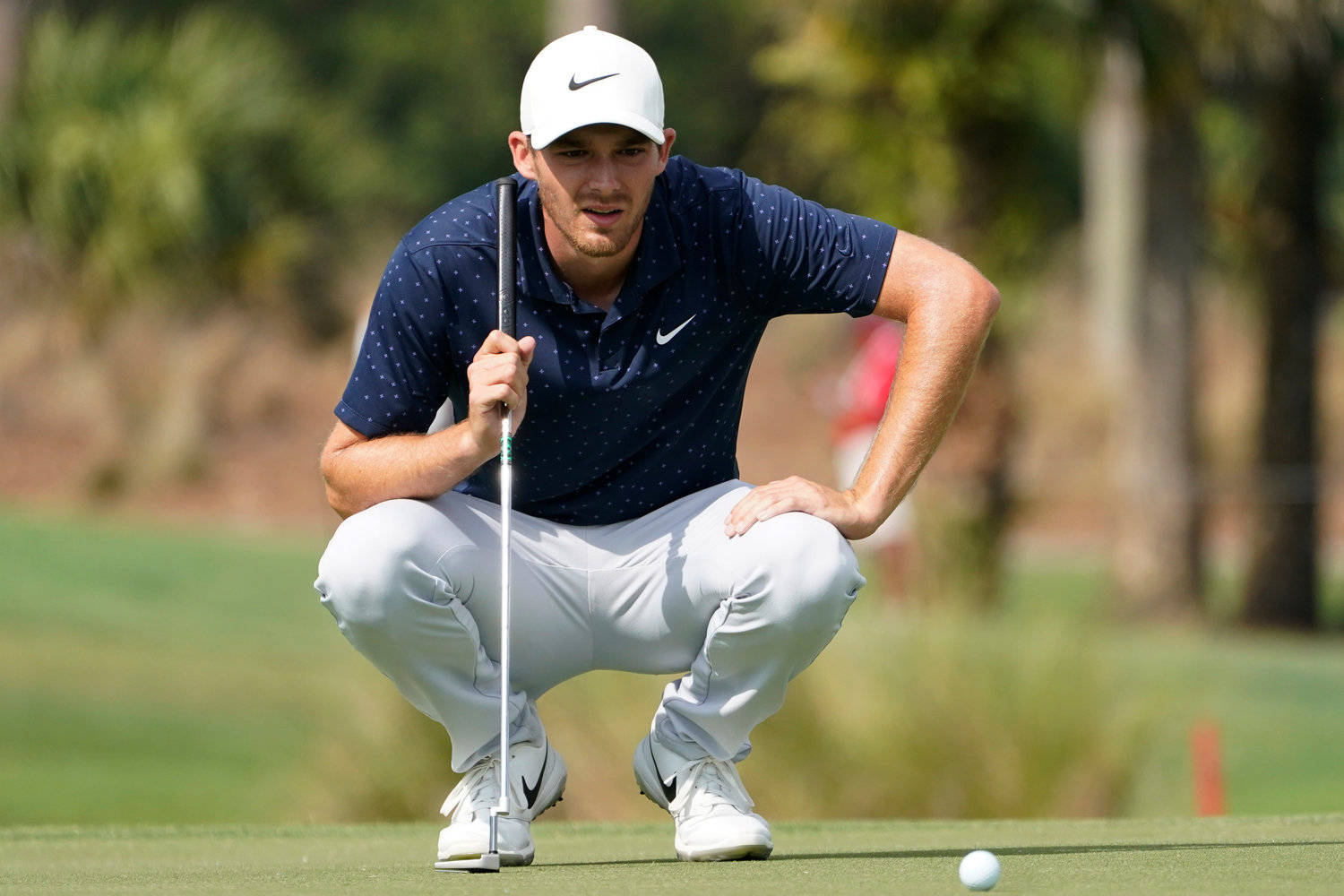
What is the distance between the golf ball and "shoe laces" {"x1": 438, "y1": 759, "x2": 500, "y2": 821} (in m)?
1.18

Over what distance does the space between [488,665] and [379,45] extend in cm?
2803

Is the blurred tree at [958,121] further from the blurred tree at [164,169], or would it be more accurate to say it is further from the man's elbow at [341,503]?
the man's elbow at [341,503]

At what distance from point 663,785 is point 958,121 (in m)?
9.59

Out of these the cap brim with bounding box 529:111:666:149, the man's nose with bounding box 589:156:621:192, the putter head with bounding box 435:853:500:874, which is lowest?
the putter head with bounding box 435:853:500:874

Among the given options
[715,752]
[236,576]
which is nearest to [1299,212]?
[236,576]

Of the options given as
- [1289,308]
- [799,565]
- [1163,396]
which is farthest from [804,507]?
[1289,308]

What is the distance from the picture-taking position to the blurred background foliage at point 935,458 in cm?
844

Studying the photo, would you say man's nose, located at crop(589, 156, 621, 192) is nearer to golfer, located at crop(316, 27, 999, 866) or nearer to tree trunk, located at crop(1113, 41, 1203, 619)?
golfer, located at crop(316, 27, 999, 866)

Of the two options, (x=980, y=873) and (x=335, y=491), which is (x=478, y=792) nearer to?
(x=335, y=491)

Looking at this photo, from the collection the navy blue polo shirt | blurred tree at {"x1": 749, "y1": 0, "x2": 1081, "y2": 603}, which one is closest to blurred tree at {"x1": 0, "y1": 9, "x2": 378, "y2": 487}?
blurred tree at {"x1": 749, "y1": 0, "x2": 1081, "y2": 603}

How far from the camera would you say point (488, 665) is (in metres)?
4.73

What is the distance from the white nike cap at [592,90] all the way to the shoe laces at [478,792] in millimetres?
1308

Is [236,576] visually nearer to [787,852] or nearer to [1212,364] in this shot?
[787,852]

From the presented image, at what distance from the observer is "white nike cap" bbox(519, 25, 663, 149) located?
446 centimetres
